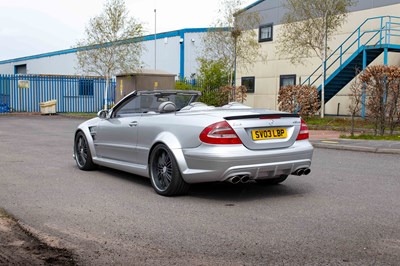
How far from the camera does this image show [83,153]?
8.80 m

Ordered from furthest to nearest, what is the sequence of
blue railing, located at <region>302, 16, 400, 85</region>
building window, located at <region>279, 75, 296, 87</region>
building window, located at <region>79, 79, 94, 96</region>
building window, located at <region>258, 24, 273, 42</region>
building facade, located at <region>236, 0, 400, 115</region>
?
building window, located at <region>79, 79, 94, 96</region>
building window, located at <region>258, 24, 273, 42</region>
building window, located at <region>279, 75, 296, 87</region>
building facade, located at <region>236, 0, 400, 115</region>
blue railing, located at <region>302, 16, 400, 85</region>

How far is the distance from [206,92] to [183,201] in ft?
72.1

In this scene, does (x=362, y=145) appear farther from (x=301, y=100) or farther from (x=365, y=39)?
(x=365, y=39)

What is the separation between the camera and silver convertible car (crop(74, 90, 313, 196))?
603 cm

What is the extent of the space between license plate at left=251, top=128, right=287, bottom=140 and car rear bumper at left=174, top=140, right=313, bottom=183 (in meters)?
0.18

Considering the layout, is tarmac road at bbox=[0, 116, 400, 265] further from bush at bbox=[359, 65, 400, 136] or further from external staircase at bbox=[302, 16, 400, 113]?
external staircase at bbox=[302, 16, 400, 113]

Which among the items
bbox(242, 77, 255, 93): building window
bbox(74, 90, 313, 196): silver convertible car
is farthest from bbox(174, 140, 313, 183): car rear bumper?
bbox(242, 77, 255, 93): building window

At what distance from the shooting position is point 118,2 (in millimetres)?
27406

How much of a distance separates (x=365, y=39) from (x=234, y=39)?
6.60 metres

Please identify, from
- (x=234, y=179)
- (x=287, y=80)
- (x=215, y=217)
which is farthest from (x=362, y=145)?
(x=287, y=80)

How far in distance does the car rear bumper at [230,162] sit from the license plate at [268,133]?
0.61 ft

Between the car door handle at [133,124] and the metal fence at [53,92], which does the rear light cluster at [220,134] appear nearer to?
the car door handle at [133,124]

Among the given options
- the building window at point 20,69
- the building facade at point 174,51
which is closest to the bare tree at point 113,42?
the building facade at point 174,51

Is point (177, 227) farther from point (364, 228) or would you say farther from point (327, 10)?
point (327, 10)
